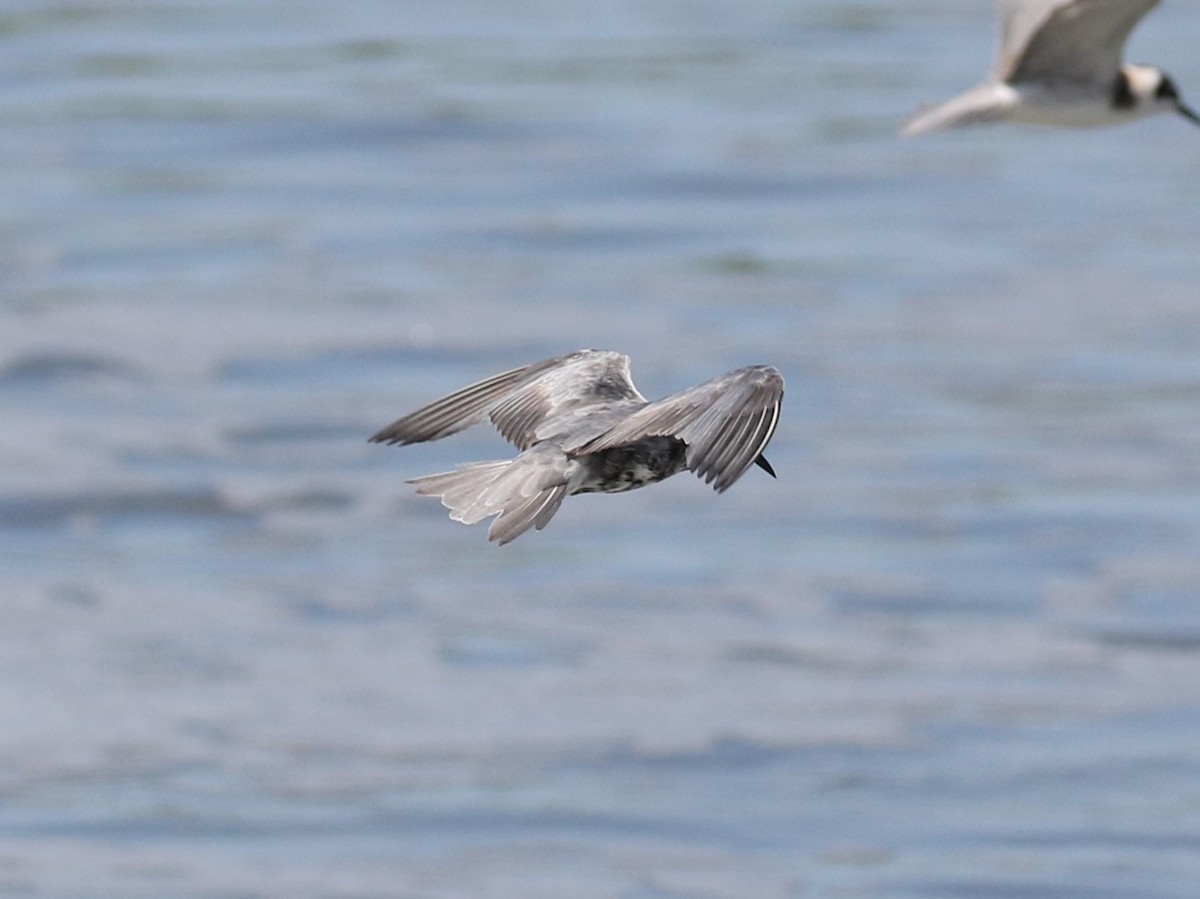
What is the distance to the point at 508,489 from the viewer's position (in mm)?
10070

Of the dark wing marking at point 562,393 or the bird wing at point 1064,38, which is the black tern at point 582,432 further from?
the bird wing at point 1064,38

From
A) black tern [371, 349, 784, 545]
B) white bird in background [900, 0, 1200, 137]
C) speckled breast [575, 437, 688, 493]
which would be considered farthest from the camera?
white bird in background [900, 0, 1200, 137]

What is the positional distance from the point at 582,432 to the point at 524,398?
873 mm

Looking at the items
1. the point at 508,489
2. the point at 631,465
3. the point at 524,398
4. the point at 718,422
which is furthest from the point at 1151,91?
the point at 718,422

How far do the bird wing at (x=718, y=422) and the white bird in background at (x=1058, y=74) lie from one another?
5661 millimetres

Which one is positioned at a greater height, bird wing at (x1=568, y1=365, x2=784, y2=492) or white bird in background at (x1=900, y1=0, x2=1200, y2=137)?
bird wing at (x1=568, y1=365, x2=784, y2=492)

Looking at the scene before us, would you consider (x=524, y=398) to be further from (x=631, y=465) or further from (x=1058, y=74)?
(x=1058, y=74)

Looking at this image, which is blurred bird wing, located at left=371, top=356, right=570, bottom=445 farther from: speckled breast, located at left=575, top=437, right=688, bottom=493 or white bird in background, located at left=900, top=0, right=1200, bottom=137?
white bird in background, located at left=900, top=0, right=1200, bottom=137

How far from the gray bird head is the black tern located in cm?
684

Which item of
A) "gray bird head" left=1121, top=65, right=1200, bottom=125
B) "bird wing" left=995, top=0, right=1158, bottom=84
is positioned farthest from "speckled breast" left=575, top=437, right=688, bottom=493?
"gray bird head" left=1121, top=65, right=1200, bottom=125

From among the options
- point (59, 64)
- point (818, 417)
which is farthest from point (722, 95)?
point (818, 417)

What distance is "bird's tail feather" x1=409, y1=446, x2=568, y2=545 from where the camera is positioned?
32.2 ft

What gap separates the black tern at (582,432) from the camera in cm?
961

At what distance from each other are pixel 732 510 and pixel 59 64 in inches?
864
